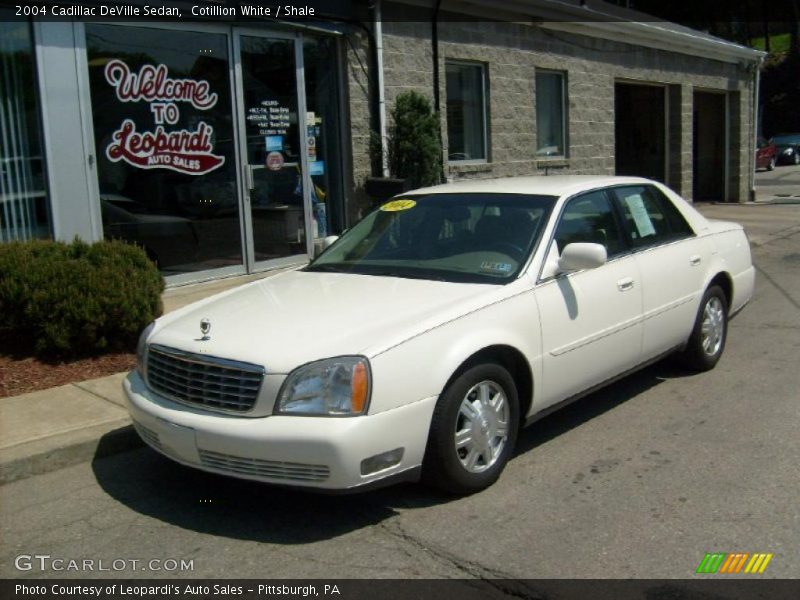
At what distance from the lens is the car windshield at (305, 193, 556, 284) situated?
498 centimetres

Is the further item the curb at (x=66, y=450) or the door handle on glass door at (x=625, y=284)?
the door handle on glass door at (x=625, y=284)

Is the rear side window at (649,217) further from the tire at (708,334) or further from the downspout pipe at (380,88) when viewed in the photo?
the downspout pipe at (380,88)

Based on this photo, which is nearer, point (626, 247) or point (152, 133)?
point (626, 247)

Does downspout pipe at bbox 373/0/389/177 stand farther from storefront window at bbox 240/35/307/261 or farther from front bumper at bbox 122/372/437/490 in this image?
front bumper at bbox 122/372/437/490

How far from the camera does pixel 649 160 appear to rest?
66.7 ft

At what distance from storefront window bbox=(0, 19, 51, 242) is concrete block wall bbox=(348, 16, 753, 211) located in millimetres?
4199

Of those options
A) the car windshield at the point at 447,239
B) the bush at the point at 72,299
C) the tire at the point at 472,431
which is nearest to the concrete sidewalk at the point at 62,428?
the bush at the point at 72,299

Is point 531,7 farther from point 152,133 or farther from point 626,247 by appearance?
point 626,247

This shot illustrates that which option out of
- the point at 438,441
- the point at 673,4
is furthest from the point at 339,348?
the point at 673,4

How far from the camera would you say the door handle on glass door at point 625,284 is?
5395 millimetres

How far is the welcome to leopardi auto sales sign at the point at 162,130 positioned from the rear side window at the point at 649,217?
517 cm

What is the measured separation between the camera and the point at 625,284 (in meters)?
5.44

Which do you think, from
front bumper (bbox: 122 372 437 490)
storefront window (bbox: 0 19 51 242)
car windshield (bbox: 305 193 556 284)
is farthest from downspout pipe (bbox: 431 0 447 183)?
front bumper (bbox: 122 372 437 490)
